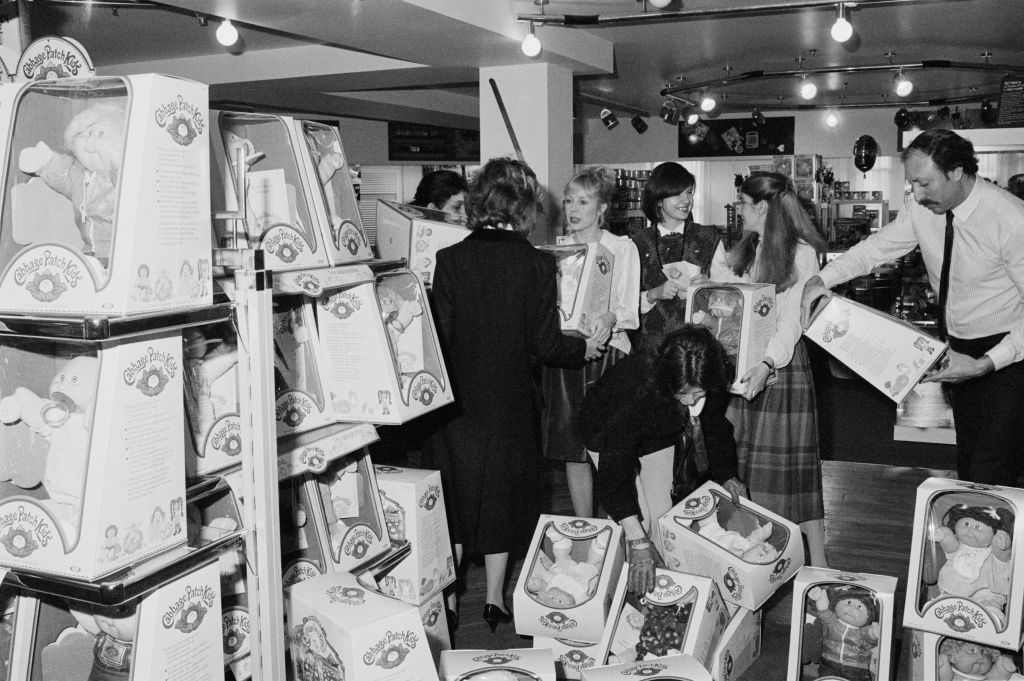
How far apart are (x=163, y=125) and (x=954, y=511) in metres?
2.20

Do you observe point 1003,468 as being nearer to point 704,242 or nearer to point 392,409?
point 704,242

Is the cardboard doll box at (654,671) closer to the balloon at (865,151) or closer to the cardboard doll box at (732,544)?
the cardboard doll box at (732,544)

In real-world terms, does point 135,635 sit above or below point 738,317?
below

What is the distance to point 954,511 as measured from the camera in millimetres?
2553

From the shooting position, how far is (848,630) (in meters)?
2.62

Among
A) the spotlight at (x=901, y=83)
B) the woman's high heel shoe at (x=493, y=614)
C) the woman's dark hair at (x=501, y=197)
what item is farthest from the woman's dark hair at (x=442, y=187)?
the spotlight at (x=901, y=83)

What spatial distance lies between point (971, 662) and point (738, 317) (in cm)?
127

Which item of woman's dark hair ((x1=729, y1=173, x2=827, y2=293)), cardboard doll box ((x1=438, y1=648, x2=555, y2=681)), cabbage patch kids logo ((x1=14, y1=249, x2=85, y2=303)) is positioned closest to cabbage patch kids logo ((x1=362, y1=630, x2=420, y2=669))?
cardboard doll box ((x1=438, y1=648, x2=555, y2=681))

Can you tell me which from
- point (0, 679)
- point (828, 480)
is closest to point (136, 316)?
point (0, 679)

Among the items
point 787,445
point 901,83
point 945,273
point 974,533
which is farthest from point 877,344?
point 901,83

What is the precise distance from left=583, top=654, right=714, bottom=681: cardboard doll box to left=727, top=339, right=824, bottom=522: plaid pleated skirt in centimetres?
124

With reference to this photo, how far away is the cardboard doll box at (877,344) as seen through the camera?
9.52 feet

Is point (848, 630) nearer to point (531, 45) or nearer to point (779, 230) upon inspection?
point (779, 230)

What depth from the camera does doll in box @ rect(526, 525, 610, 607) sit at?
2.82 metres
